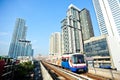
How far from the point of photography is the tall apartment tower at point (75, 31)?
92213mm

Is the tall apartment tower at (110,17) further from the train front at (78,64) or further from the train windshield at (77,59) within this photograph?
the train front at (78,64)

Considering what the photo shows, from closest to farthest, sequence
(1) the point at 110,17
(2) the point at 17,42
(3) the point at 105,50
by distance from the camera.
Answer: (3) the point at 105,50
(1) the point at 110,17
(2) the point at 17,42

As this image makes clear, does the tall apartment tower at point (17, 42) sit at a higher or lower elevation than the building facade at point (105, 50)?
higher

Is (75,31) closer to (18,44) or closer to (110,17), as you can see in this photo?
(110,17)

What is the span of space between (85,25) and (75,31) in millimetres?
20408

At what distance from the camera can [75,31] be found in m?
97.2

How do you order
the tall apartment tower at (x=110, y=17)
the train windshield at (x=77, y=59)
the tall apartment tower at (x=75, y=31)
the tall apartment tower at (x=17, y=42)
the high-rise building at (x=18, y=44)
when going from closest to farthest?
the train windshield at (x=77, y=59) → the tall apartment tower at (x=75, y=31) → the tall apartment tower at (x=110, y=17) → the high-rise building at (x=18, y=44) → the tall apartment tower at (x=17, y=42)

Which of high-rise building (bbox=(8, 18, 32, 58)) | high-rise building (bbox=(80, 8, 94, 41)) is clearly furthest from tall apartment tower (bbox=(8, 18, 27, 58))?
high-rise building (bbox=(80, 8, 94, 41))

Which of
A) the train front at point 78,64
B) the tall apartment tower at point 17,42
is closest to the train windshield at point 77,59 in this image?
the train front at point 78,64

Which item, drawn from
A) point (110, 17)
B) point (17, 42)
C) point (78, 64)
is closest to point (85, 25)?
point (110, 17)

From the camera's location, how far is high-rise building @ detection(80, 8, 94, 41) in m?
106

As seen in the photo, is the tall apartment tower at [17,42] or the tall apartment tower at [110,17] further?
the tall apartment tower at [17,42]

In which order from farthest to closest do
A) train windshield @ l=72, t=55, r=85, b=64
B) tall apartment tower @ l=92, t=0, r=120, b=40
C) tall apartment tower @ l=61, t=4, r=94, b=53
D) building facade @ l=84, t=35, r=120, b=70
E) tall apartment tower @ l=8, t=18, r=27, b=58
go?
tall apartment tower @ l=8, t=18, r=27, b=58
tall apartment tower @ l=92, t=0, r=120, b=40
tall apartment tower @ l=61, t=4, r=94, b=53
building facade @ l=84, t=35, r=120, b=70
train windshield @ l=72, t=55, r=85, b=64

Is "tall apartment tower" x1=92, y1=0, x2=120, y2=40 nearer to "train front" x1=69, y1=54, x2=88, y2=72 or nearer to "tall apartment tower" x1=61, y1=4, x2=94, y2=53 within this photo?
"tall apartment tower" x1=61, y1=4, x2=94, y2=53
